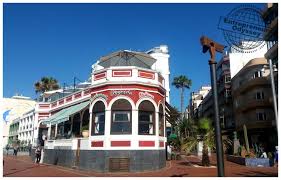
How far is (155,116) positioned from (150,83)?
7.77 feet

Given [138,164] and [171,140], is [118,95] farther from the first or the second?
[171,140]

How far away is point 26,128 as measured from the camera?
52.8m

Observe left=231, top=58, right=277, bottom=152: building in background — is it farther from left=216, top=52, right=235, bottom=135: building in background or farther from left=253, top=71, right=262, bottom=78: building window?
left=216, top=52, right=235, bottom=135: building in background

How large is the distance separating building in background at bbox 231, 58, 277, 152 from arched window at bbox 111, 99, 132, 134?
26238 mm

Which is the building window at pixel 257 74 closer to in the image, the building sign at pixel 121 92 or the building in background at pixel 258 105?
the building in background at pixel 258 105

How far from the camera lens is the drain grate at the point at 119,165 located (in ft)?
63.9

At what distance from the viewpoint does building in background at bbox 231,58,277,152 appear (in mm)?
41219

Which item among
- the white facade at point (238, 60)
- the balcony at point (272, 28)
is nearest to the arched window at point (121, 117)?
the balcony at point (272, 28)

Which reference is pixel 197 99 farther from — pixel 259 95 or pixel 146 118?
pixel 146 118

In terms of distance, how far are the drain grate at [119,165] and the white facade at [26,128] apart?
1284 inches

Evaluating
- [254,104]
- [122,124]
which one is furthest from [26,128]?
[254,104]

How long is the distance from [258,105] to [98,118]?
28652mm

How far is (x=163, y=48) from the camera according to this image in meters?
61.8

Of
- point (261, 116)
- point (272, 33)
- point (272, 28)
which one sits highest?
point (272, 28)
